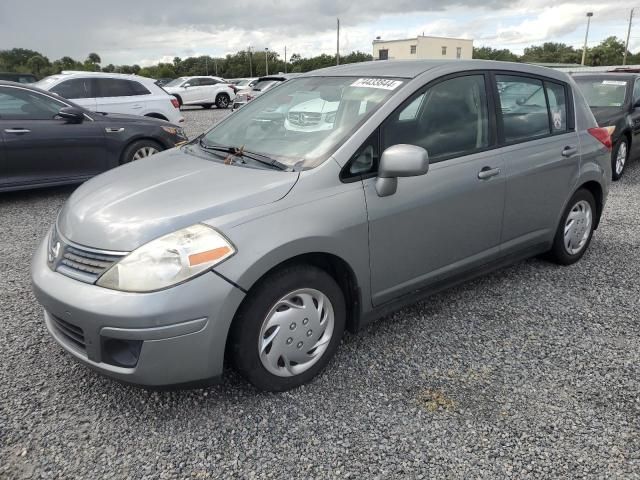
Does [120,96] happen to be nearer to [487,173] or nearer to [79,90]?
[79,90]

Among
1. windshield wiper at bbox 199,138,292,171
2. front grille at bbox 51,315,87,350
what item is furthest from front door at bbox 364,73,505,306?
front grille at bbox 51,315,87,350

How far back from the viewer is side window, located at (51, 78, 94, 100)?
389 inches

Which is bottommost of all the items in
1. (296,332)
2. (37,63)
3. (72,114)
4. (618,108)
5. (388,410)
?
(388,410)

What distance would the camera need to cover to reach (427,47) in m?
78.8

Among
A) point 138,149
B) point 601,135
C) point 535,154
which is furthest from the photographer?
point 138,149

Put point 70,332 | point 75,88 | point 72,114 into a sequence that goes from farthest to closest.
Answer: point 75,88 → point 72,114 → point 70,332

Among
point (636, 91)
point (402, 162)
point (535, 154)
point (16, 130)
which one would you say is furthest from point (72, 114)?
point (636, 91)

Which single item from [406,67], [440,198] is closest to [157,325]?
[440,198]

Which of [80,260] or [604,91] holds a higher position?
[604,91]

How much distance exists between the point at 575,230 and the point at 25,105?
6394 millimetres

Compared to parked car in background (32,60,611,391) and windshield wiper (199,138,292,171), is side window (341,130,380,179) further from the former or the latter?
windshield wiper (199,138,292,171)

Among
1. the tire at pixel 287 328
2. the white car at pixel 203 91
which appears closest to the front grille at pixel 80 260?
the tire at pixel 287 328

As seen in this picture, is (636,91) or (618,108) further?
(636,91)

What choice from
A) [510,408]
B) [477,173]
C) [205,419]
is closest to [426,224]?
[477,173]
